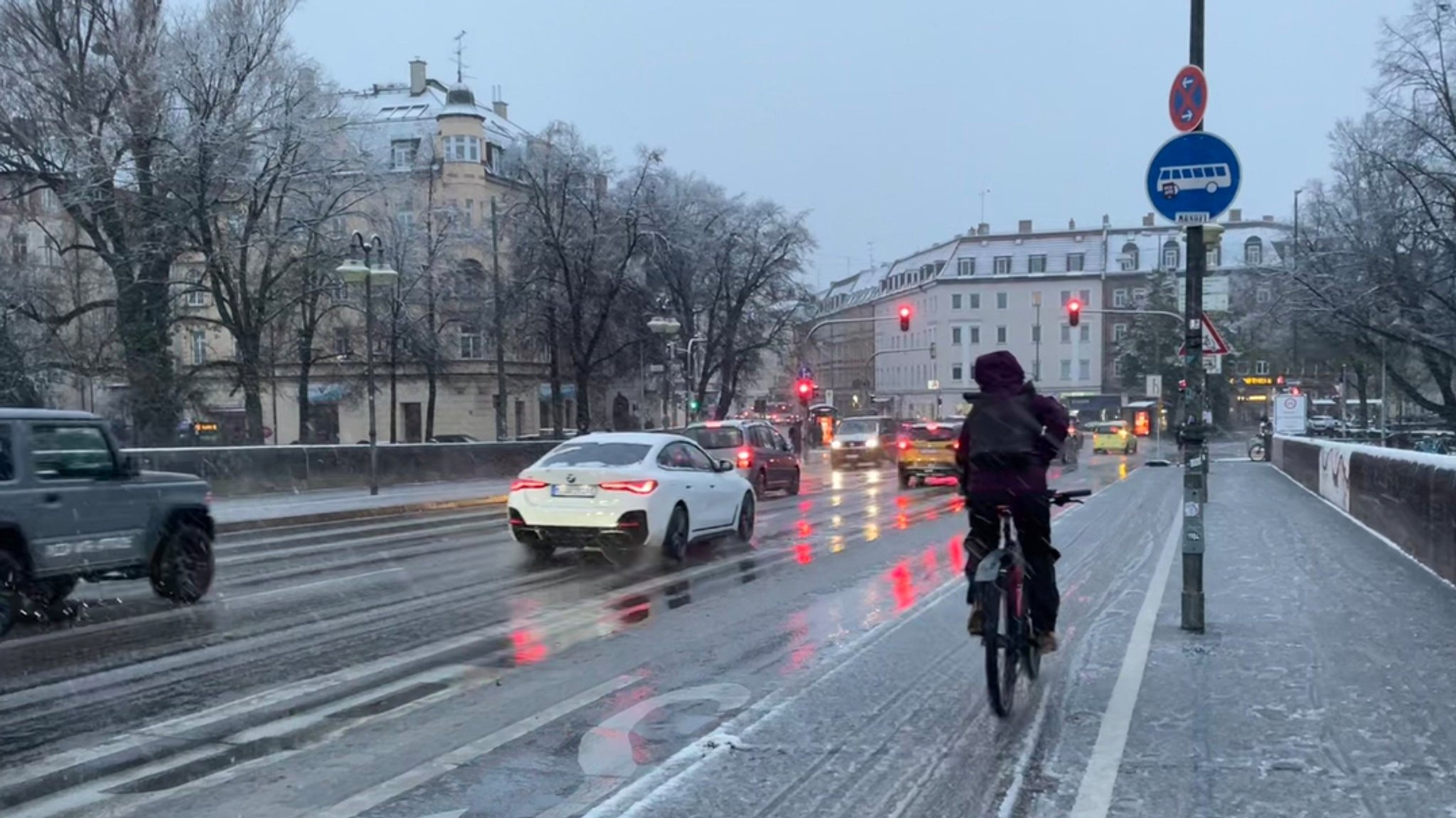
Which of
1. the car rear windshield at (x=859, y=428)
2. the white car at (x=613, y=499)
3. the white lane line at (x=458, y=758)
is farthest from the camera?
the car rear windshield at (x=859, y=428)

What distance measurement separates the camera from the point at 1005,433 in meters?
6.74

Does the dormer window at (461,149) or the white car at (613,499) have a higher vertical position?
the dormer window at (461,149)

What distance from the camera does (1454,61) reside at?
3897 centimetres

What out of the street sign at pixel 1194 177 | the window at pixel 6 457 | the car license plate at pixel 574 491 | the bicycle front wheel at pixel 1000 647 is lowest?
the bicycle front wheel at pixel 1000 647

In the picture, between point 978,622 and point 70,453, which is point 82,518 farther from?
point 978,622

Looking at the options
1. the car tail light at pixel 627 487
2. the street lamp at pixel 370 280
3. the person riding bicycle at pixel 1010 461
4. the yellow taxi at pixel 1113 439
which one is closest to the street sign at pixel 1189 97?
the person riding bicycle at pixel 1010 461

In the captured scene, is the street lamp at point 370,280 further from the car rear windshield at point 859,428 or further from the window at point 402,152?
the window at point 402,152

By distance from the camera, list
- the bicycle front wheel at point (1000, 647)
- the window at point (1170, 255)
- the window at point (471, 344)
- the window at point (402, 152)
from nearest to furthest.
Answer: the bicycle front wheel at point (1000, 647), the window at point (471, 344), the window at point (402, 152), the window at point (1170, 255)

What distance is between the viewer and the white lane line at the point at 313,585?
11562 millimetres

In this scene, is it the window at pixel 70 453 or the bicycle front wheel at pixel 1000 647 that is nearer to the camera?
the bicycle front wheel at pixel 1000 647

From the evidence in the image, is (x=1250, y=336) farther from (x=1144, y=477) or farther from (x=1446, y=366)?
(x=1144, y=477)

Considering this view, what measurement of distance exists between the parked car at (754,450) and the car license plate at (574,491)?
39.1 ft

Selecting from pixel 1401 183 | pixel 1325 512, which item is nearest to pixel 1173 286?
pixel 1401 183

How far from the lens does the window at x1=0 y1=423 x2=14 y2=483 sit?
363 inches
